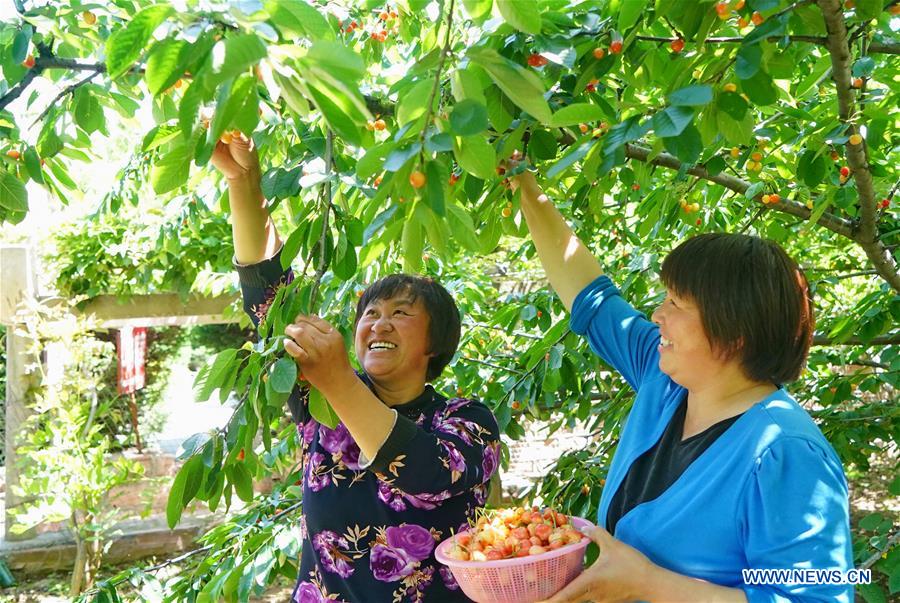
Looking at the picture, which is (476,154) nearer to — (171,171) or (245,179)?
(171,171)

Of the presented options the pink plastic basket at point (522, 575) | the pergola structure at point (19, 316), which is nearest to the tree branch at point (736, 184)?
the pink plastic basket at point (522, 575)

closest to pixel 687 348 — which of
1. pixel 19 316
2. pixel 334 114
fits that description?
pixel 334 114

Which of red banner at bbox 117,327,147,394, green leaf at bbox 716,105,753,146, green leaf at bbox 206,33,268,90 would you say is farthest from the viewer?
red banner at bbox 117,327,147,394

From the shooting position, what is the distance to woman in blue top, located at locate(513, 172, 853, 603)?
3.62 ft

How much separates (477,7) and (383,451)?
677mm

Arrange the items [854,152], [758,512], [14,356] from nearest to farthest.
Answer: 1. [758,512]
2. [854,152]
3. [14,356]

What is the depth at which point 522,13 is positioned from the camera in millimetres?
1010

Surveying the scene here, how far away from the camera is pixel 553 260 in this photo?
1.74m

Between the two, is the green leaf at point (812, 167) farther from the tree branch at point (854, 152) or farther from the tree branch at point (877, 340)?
the tree branch at point (877, 340)

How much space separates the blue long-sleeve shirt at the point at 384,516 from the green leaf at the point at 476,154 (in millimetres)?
531

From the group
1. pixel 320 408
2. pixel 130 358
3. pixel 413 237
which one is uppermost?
pixel 130 358

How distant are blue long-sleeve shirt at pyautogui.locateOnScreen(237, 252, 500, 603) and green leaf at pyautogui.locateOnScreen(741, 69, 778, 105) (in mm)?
732

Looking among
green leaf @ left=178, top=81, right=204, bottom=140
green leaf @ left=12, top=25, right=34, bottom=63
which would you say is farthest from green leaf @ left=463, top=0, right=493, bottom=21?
green leaf @ left=12, top=25, right=34, bottom=63

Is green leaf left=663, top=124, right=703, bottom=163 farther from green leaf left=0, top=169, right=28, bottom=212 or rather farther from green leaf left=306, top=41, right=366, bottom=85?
green leaf left=0, top=169, right=28, bottom=212
